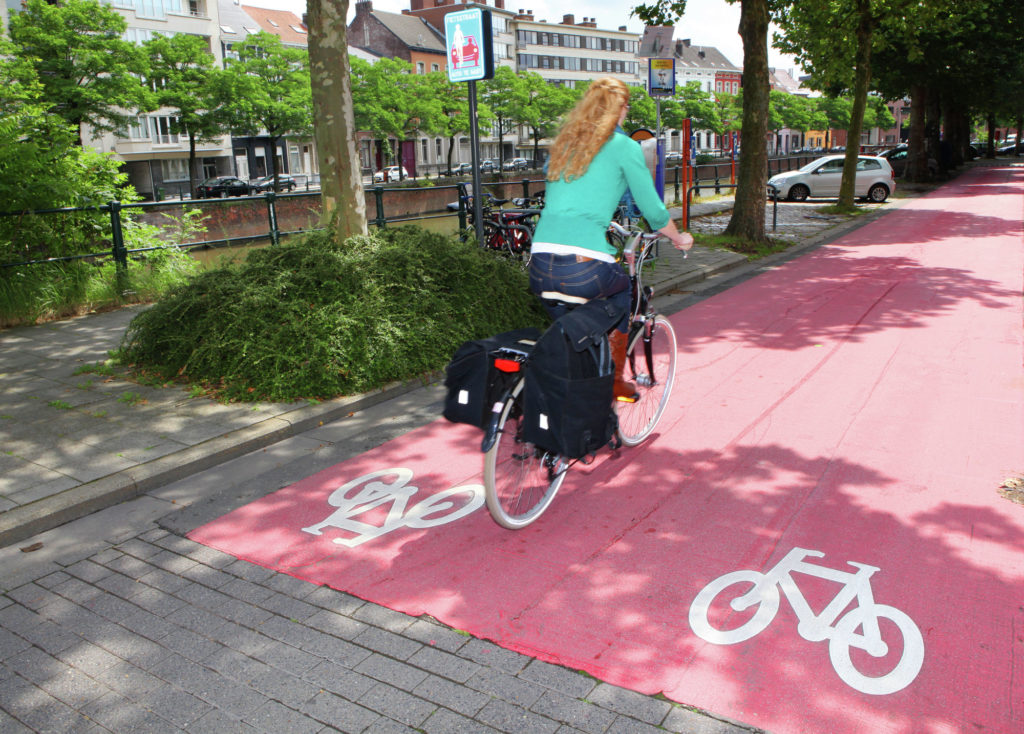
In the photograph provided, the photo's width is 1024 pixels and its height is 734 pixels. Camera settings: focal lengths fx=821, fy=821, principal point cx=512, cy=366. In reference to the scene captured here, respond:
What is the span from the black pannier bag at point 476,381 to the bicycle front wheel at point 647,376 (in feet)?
3.71

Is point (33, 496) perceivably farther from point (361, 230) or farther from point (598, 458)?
point (361, 230)

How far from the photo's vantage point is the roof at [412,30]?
287ft

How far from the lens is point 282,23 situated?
78.1 meters

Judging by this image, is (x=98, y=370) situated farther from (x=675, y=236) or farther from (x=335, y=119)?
(x=675, y=236)

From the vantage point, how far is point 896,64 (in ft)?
116

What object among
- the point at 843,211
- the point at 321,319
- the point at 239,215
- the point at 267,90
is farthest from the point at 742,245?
the point at 267,90

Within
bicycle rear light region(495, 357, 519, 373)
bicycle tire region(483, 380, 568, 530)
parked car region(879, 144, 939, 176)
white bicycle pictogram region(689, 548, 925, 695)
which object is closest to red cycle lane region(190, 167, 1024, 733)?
white bicycle pictogram region(689, 548, 925, 695)

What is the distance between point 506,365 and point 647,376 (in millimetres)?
1666

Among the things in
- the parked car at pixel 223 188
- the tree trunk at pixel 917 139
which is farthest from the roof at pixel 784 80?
the parked car at pixel 223 188

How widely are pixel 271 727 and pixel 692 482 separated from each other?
9.15ft

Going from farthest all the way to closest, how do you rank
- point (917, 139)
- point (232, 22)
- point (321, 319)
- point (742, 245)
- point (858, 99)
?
1. point (232, 22)
2. point (917, 139)
3. point (858, 99)
4. point (742, 245)
5. point (321, 319)

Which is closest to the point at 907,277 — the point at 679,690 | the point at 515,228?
the point at 515,228

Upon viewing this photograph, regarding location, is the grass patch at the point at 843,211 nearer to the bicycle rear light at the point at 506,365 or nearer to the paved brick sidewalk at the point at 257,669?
the bicycle rear light at the point at 506,365

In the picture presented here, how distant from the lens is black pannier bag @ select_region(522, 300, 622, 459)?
386 cm
